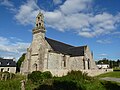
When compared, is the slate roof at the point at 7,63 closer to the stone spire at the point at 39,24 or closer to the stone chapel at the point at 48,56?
the stone chapel at the point at 48,56

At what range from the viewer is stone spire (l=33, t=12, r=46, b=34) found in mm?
39422

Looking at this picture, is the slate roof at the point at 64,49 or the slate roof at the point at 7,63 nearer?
the slate roof at the point at 64,49

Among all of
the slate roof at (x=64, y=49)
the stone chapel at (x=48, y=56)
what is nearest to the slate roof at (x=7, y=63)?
the stone chapel at (x=48, y=56)

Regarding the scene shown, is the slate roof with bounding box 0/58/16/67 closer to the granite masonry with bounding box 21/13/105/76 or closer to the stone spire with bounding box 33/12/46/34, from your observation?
the granite masonry with bounding box 21/13/105/76

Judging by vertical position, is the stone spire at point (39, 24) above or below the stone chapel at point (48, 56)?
above

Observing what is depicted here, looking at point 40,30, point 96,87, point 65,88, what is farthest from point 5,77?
point 40,30

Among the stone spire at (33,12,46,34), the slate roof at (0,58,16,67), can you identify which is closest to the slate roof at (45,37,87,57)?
the stone spire at (33,12,46,34)

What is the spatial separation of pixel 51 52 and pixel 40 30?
6.23 m

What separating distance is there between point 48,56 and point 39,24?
8.72 metres

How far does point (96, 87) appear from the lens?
693 inches

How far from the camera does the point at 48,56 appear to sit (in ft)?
121

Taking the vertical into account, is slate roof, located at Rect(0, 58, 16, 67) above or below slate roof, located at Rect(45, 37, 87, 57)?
below

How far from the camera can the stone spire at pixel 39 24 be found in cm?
3942

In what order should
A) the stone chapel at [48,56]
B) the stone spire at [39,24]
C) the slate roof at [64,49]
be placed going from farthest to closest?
the slate roof at [64,49]
the stone spire at [39,24]
the stone chapel at [48,56]
